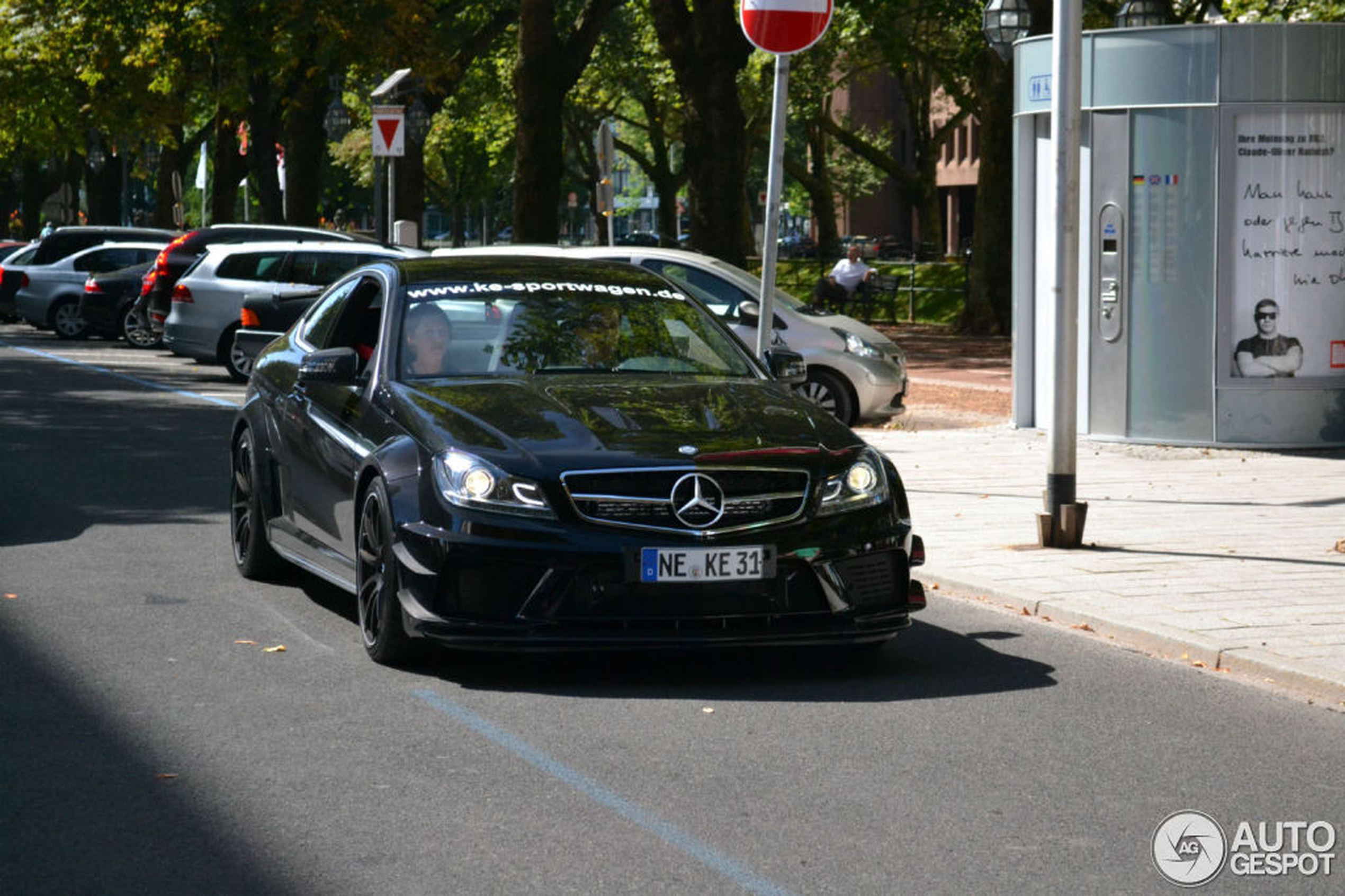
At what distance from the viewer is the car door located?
840 cm

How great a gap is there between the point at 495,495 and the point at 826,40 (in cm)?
3854

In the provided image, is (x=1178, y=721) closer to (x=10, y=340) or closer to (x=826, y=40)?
(x=10, y=340)

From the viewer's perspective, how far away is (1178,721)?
7.13 metres

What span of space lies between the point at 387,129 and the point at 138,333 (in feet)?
24.1

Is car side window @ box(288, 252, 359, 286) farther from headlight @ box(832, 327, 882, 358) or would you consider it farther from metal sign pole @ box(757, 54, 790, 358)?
metal sign pole @ box(757, 54, 790, 358)

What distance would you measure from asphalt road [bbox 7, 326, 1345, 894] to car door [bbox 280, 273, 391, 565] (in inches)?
17.6

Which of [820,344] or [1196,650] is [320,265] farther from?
[1196,650]

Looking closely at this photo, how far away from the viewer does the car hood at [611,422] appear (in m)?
7.50

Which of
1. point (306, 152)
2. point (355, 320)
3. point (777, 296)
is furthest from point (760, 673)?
point (306, 152)

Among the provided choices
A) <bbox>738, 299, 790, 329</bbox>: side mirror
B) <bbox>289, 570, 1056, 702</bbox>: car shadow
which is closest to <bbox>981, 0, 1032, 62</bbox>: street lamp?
<bbox>738, 299, 790, 329</bbox>: side mirror

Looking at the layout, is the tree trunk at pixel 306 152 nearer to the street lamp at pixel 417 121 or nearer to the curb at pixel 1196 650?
the street lamp at pixel 417 121

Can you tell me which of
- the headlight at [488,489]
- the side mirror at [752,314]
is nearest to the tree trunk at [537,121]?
the side mirror at [752,314]

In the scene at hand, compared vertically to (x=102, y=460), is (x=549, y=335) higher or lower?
higher

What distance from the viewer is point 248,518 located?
1005 cm
